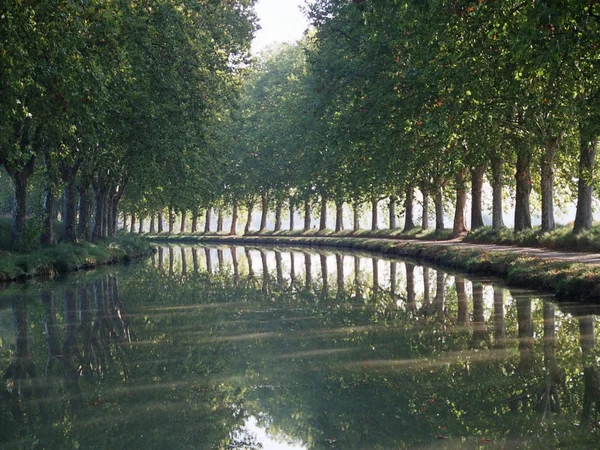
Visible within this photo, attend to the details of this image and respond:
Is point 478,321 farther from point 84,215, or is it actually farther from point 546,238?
point 84,215

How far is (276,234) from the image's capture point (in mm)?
86562

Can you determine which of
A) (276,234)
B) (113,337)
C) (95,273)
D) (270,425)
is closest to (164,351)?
→ (113,337)

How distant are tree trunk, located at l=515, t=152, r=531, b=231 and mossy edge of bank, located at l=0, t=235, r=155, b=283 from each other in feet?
68.4

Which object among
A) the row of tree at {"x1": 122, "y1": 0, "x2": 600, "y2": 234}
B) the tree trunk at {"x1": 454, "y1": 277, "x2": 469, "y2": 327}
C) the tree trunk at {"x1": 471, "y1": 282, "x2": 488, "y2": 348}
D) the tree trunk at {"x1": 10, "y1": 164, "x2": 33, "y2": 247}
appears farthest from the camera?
the tree trunk at {"x1": 10, "y1": 164, "x2": 33, "y2": 247}

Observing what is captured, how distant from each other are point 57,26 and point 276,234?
2754 inches

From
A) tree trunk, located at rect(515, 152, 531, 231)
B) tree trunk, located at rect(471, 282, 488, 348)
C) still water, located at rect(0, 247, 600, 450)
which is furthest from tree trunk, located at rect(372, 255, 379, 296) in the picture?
tree trunk, located at rect(515, 152, 531, 231)

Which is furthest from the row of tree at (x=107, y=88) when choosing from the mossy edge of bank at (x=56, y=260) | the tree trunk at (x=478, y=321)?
the tree trunk at (x=478, y=321)

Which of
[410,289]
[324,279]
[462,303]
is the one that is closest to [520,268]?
[410,289]

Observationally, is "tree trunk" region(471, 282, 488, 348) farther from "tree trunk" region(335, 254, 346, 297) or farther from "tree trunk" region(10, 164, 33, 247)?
"tree trunk" region(10, 164, 33, 247)

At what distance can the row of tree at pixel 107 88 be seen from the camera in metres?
17.1

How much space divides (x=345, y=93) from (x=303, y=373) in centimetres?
2496

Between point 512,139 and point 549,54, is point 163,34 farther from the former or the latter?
point 549,54

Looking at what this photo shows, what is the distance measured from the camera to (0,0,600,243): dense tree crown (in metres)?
16.7

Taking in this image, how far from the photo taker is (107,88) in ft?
82.4
